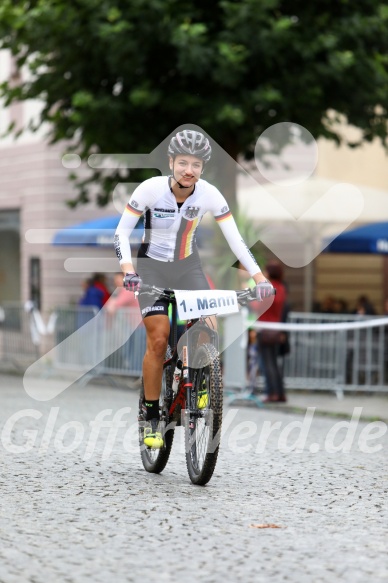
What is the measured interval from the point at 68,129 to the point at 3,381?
3545 mm

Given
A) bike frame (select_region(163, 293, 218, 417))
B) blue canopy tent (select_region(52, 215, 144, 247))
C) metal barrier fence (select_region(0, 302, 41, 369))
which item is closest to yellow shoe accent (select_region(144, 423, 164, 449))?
bike frame (select_region(163, 293, 218, 417))

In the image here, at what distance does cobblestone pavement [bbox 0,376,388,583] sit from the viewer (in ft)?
16.8

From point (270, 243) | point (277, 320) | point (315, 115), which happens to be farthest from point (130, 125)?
point (270, 243)

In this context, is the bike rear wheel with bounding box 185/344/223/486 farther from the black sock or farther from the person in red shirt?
the person in red shirt

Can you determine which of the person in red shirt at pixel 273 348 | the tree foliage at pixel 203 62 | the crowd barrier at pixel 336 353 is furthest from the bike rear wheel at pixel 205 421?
the tree foliage at pixel 203 62

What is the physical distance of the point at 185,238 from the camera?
24.3 ft

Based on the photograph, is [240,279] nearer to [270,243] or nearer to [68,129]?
[68,129]

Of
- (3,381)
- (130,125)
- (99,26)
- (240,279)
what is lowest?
(3,381)

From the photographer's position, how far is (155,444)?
7383 mm

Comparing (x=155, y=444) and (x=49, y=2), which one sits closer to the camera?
(x=155, y=444)

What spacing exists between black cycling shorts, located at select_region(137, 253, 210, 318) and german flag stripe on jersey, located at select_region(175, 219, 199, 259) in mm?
55

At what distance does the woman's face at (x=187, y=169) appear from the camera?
7.24 metres

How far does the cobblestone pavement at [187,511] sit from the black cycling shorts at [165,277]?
99cm

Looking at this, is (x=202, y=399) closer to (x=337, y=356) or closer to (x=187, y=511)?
(x=187, y=511)
